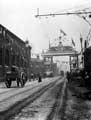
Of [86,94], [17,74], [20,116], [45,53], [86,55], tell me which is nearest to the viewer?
[20,116]

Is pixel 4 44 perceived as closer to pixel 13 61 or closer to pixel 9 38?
pixel 9 38

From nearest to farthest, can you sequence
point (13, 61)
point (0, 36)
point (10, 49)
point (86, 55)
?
point (86, 55), point (0, 36), point (10, 49), point (13, 61)

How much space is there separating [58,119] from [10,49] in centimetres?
4974

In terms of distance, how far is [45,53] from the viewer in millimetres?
129125

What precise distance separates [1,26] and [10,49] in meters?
6.67

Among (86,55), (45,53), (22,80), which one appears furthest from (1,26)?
(45,53)

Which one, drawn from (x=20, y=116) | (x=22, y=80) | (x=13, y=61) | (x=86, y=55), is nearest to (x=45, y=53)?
(x=13, y=61)

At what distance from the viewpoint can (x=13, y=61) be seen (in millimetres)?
62438

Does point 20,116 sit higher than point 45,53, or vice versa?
point 45,53

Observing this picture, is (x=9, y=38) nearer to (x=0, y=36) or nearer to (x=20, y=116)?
(x=0, y=36)

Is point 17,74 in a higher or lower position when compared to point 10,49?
lower

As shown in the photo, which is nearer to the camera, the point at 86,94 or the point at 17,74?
the point at 86,94

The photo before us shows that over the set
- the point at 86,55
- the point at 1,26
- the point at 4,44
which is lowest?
the point at 86,55

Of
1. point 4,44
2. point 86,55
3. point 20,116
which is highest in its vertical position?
point 4,44
